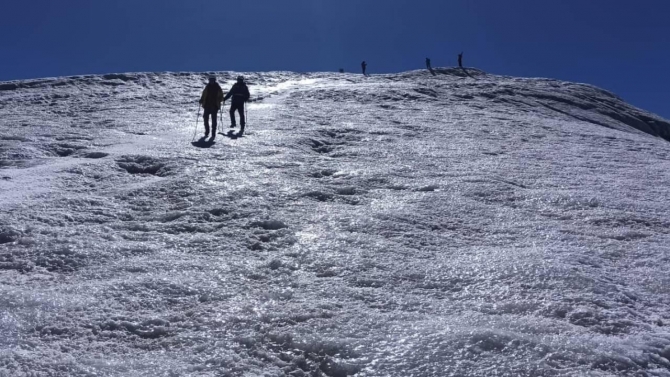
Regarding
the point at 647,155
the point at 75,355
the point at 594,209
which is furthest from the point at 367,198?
the point at 647,155

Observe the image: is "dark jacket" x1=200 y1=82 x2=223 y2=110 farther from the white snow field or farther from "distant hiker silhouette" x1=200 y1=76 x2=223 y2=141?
the white snow field

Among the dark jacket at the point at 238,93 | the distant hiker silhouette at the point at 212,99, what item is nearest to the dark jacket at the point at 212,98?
the distant hiker silhouette at the point at 212,99

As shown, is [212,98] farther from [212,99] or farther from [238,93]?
[238,93]

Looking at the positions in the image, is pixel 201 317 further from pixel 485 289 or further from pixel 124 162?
pixel 124 162

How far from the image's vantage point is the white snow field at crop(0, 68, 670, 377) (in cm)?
612

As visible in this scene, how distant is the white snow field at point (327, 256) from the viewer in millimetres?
6117

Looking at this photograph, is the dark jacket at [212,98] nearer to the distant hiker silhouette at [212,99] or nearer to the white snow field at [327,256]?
the distant hiker silhouette at [212,99]

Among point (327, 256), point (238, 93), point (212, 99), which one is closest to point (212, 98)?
point (212, 99)

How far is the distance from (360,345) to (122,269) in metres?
3.41

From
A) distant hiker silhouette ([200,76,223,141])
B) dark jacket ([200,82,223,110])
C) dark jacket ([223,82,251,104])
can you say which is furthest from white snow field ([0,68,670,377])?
dark jacket ([223,82,251,104])

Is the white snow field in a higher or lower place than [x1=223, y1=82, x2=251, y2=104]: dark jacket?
lower

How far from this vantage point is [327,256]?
8.52 meters

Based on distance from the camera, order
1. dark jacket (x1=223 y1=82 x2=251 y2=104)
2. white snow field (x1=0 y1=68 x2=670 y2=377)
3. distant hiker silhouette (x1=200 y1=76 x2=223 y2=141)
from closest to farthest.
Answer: white snow field (x1=0 y1=68 x2=670 y2=377)
distant hiker silhouette (x1=200 y1=76 x2=223 y2=141)
dark jacket (x1=223 y1=82 x2=251 y2=104)

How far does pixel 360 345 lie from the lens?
6191 mm
